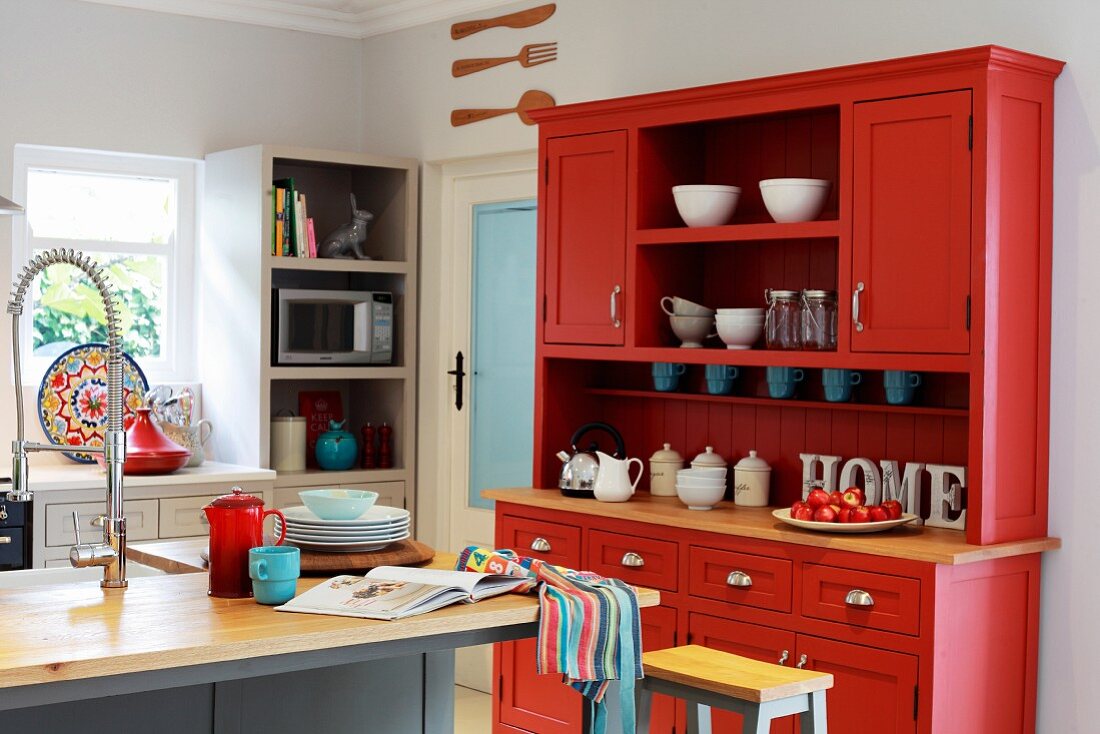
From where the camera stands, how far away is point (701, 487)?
13.2 ft

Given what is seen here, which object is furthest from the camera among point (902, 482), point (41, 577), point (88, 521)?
point (88, 521)

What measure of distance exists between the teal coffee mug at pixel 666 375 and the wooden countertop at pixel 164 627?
1.94m

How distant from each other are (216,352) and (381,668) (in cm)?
317

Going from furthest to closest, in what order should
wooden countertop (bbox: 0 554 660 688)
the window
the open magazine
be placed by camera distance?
the window → the open magazine → wooden countertop (bbox: 0 554 660 688)

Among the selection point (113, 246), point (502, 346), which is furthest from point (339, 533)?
point (113, 246)

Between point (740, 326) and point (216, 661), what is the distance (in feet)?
7.78

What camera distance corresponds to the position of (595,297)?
4.37 metres

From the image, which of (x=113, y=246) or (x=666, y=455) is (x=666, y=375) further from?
(x=113, y=246)

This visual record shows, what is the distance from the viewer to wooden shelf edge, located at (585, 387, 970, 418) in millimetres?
3738

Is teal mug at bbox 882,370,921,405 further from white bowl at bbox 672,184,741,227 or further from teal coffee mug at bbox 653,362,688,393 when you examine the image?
teal coffee mug at bbox 653,362,688,393

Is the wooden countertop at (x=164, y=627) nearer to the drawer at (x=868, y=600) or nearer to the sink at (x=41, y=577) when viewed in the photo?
the sink at (x=41, y=577)

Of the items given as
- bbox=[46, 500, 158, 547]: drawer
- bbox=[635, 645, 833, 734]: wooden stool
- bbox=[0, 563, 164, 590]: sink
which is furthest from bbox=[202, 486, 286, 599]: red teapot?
bbox=[46, 500, 158, 547]: drawer

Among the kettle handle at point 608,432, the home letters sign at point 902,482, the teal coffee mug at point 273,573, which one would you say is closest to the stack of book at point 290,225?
the kettle handle at point 608,432

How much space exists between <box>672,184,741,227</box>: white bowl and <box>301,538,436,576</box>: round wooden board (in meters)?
1.73
